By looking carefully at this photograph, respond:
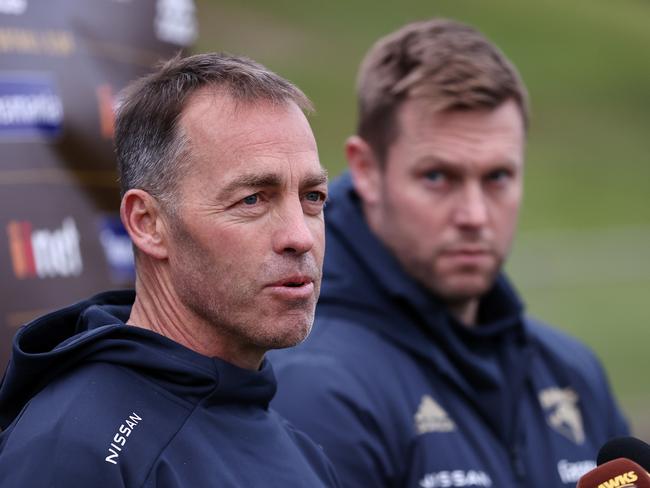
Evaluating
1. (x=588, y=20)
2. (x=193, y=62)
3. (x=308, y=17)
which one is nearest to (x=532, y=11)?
(x=588, y=20)

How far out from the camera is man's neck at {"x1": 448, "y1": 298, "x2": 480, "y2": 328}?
361 centimetres

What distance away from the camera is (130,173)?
2346 millimetres

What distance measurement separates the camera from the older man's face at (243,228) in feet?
7.43

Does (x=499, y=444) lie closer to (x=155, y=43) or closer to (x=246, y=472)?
(x=246, y=472)

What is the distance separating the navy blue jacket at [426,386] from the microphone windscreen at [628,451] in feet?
2.68

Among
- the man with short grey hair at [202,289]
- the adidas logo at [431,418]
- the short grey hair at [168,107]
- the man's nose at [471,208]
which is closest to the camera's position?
the man with short grey hair at [202,289]

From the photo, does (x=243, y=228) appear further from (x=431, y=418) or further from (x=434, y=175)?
(x=434, y=175)

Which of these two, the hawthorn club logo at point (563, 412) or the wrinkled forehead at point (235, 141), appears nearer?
the wrinkled forehead at point (235, 141)

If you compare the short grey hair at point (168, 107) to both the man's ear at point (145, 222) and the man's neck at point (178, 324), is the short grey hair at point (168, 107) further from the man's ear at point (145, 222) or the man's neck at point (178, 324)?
the man's neck at point (178, 324)

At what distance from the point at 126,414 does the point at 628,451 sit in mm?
893

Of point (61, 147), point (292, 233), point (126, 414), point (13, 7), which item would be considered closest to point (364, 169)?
point (61, 147)

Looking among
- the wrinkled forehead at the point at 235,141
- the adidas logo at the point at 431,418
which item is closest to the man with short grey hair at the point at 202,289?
the wrinkled forehead at the point at 235,141

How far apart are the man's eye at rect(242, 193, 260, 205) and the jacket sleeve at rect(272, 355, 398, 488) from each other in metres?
0.91

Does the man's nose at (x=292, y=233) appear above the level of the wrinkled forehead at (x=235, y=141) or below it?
below
